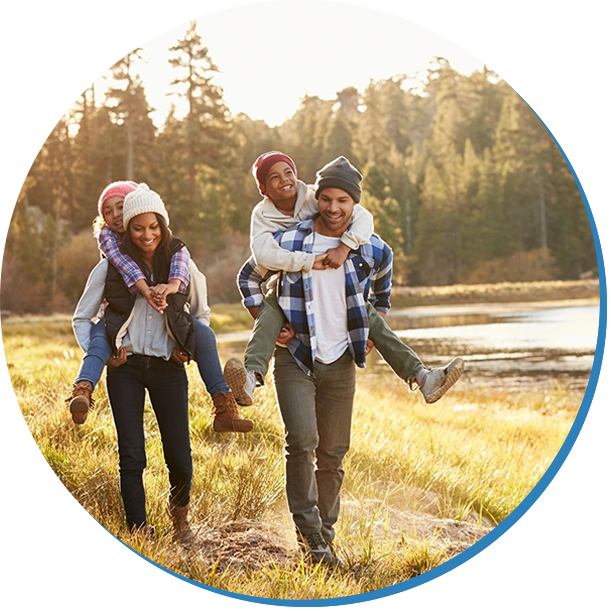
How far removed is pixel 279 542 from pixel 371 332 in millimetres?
1116

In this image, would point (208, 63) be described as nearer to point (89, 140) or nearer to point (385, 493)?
point (89, 140)

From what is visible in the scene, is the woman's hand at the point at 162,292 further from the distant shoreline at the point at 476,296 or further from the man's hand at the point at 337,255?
the man's hand at the point at 337,255

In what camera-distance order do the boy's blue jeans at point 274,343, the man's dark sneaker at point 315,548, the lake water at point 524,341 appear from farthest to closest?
the lake water at point 524,341
the man's dark sneaker at point 315,548
the boy's blue jeans at point 274,343

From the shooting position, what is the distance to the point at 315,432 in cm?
408

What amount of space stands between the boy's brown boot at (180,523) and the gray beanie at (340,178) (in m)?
1.64

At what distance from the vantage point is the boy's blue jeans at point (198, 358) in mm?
4164

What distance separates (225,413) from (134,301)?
0.67 meters

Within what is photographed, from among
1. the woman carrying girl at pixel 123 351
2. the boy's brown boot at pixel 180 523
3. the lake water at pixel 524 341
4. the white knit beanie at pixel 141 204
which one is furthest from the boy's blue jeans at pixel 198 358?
the lake water at pixel 524 341

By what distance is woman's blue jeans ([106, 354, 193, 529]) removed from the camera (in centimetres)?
419

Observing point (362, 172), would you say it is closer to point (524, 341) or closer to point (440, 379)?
point (440, 379)

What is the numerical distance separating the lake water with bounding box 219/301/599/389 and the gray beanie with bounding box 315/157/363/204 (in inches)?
35.3

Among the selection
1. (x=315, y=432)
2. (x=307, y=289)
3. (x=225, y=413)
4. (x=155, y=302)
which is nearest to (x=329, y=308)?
(x=307, y=289)

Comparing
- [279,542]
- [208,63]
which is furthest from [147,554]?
[208,63]

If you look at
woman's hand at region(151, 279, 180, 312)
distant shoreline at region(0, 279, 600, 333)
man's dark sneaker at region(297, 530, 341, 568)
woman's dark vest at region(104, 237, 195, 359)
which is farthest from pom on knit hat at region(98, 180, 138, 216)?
man's dark sneaker at region(297, 530, 341, 568)
